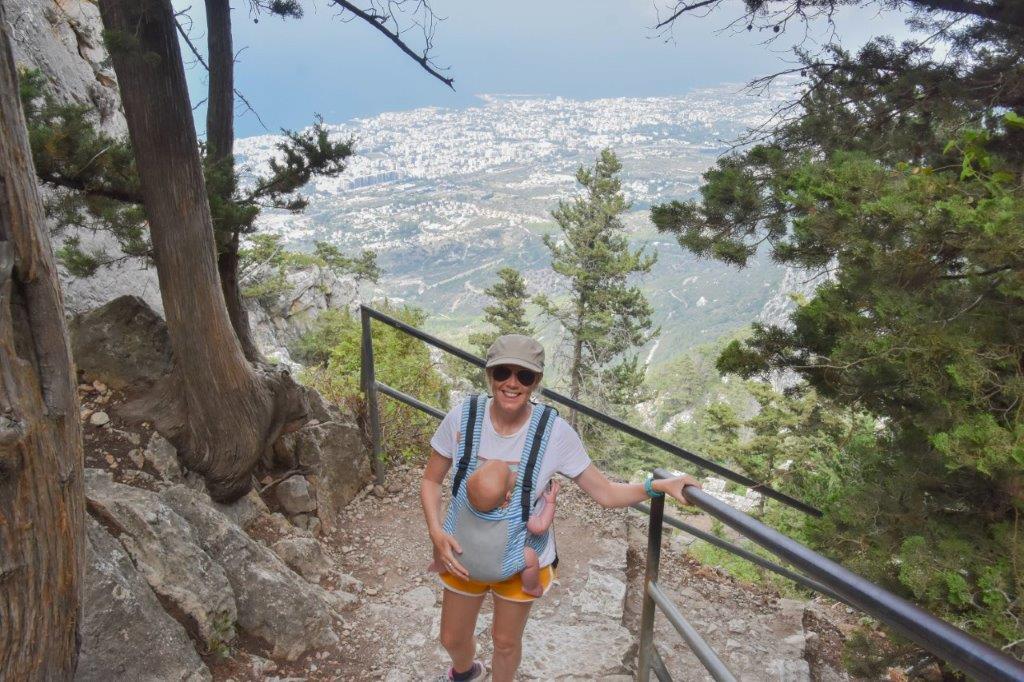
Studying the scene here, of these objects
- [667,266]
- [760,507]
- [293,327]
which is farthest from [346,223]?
[760,507]

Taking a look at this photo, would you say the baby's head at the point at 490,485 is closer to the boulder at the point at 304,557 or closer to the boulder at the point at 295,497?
the boulder at the point at 304,557

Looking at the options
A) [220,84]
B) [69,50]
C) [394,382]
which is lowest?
[394,382]

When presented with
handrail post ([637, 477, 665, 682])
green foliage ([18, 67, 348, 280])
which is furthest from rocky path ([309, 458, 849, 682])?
green foliage ([18, 67, 348, 280])

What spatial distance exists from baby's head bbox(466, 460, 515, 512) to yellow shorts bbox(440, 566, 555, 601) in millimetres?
286

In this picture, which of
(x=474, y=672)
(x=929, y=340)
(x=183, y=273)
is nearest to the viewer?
(x=474, y=672)

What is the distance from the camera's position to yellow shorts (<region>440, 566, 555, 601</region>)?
6.88 ft

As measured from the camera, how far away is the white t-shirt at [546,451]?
207 centimetres

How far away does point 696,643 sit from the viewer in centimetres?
166

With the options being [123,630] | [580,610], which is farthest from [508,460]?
[580,610]

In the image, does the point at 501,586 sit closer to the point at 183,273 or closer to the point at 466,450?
the point at 466,450

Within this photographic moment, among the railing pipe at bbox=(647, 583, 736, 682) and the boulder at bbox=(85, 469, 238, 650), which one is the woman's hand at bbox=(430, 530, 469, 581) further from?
the boulder at bbox=(85, 469, 238, 650)

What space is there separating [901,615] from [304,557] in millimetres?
3396

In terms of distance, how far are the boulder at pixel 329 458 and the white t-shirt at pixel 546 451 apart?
2.67 metres

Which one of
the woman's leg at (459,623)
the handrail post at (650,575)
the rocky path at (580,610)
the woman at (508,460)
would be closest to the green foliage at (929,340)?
the rocky path at (580,610)
